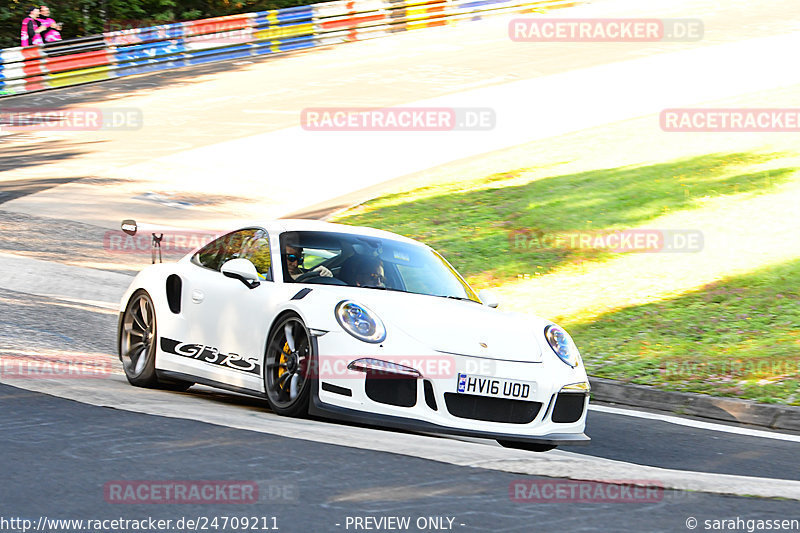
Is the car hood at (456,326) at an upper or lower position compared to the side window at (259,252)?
lower

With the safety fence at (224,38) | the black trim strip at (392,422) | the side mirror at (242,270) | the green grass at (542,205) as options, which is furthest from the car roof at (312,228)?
the safety fence at (224,38)

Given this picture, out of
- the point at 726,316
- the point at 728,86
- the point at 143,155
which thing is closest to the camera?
the point at 726,316

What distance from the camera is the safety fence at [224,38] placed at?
93.7 ft

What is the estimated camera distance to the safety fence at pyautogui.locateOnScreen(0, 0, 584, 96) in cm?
2856

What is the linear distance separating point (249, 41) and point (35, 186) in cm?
1410

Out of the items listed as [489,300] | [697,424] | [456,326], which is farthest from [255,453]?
[697,424]

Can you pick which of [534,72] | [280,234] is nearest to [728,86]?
[534,72]

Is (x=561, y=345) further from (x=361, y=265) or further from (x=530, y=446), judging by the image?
(x=361, y=265)

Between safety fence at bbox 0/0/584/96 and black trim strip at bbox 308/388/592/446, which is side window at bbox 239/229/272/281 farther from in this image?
safety fence at bbox 0/0/584/96

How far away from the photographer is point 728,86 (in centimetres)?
2512

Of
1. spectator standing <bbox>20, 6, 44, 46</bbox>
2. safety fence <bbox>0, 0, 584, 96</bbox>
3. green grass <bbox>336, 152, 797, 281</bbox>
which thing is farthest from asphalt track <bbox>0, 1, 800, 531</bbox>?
spectator standing <bbox>20, 6, 44, 46</bbox>

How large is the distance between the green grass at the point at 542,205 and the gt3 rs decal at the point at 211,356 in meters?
7.26

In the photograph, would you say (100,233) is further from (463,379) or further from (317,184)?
(463,379)

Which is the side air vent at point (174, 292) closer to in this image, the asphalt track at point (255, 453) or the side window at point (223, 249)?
the side window at point (223, 249)
